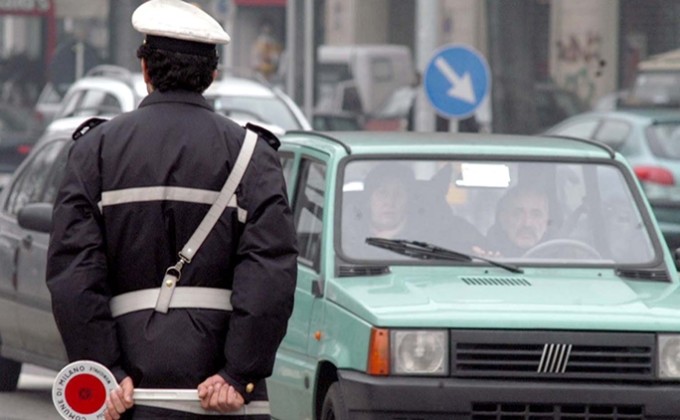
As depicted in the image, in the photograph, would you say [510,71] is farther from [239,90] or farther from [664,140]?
[239,90]

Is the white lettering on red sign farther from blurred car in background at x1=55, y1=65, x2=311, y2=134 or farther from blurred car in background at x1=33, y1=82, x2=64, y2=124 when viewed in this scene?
blurred car in background at x1=55, y1=65, x2=311, y2=134

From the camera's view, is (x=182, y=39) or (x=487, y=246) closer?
(x=182, y=39)

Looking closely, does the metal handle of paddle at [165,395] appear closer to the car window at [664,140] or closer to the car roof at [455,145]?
the car roof at [455,145]

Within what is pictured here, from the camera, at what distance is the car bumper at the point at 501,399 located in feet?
21.3

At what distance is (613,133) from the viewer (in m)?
19.5

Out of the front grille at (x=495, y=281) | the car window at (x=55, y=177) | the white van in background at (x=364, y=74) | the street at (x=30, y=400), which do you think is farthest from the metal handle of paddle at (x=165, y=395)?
the white van in background at (x=364, y=74)

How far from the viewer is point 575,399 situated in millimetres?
6547

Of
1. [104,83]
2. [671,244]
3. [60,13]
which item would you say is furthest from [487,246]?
[60,13]

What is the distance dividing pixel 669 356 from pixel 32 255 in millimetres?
4400

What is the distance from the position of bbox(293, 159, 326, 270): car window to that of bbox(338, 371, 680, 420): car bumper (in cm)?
115

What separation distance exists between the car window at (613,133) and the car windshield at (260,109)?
359 centimetres

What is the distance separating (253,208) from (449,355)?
231 centimetres

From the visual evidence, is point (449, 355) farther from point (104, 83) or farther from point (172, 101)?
point (104, 83)

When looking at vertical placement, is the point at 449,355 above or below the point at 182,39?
below
